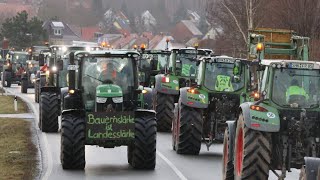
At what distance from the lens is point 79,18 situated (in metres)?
155

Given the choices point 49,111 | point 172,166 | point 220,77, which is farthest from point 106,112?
point 49,111

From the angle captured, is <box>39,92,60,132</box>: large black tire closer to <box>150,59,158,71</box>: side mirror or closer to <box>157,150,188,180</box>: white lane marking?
<box>150,59,158,71</box>: side mirror

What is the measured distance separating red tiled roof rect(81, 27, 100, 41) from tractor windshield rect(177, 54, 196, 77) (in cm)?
12605

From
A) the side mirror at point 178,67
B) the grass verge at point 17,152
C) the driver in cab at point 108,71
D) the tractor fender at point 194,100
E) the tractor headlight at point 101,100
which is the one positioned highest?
the driver in cab at point 108,71

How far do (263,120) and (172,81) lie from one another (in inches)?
592

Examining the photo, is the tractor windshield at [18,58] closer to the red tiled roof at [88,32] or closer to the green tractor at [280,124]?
the green tractor at [280,124]

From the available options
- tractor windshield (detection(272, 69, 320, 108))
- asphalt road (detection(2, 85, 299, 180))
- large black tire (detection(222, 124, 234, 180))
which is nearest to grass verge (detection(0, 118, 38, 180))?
asphalt road (detection(2, 85, 299, 180))

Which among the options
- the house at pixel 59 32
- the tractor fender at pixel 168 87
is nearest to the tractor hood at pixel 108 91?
the tractor fender at pixel 168 87

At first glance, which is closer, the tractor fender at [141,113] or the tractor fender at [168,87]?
the tractor fender at [141,113]

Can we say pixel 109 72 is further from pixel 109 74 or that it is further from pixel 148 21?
pixel 148 21

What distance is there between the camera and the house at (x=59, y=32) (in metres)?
150

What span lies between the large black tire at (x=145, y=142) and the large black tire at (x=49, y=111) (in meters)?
9.37

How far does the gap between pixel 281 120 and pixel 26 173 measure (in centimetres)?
636

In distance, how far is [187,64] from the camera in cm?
3095
